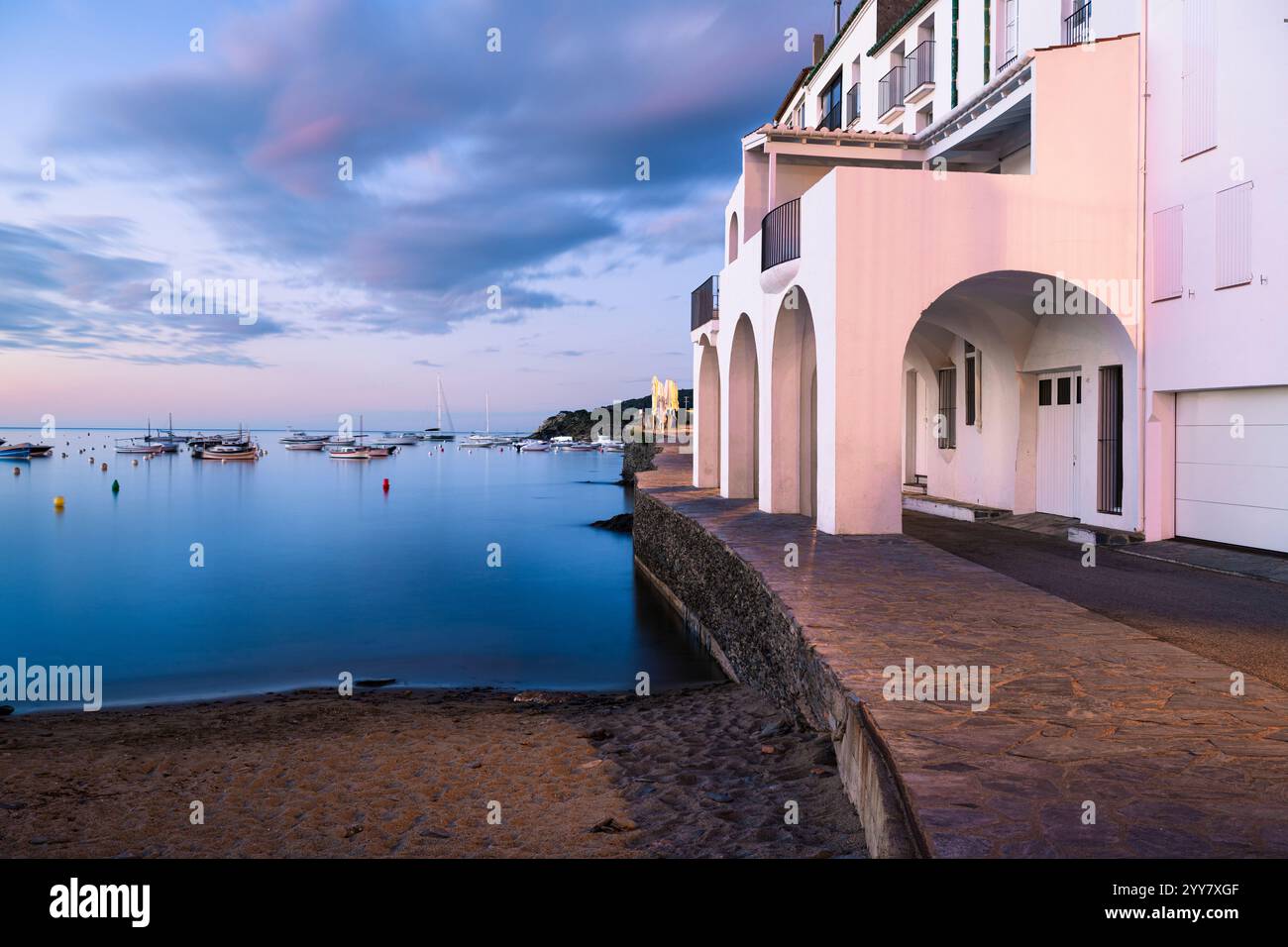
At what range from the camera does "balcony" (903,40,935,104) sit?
1722 centimetres

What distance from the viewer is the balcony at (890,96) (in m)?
18.7

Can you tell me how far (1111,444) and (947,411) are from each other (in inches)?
193

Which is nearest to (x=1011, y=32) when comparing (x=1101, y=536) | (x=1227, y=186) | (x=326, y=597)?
(x=1227, y=186)

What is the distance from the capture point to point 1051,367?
44.7 feet

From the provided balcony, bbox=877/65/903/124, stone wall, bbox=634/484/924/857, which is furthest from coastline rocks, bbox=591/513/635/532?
balcony, bbox=877/65/903/124

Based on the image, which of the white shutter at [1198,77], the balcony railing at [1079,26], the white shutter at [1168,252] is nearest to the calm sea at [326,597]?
the white shutter at [1168,252]

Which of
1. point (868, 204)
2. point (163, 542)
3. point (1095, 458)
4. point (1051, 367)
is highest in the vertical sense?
point (868, 204)

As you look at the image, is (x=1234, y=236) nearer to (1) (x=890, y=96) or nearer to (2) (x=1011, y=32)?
(2) (x=1011, y=32)

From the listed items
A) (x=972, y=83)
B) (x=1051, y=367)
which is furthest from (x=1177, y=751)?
(x=972, y=83)

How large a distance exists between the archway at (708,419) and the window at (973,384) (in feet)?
21.7

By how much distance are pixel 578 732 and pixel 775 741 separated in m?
2.29

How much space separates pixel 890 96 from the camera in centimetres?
1908

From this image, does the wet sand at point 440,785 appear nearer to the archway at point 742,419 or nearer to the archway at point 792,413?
the archway at point 792,413
